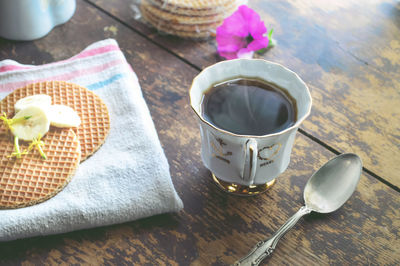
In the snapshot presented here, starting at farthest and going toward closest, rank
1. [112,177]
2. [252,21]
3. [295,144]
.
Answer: [252,21] < [295,144] < [112,177]

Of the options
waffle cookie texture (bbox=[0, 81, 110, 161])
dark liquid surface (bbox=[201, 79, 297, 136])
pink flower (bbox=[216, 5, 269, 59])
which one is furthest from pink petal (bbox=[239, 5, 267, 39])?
waffle cookie texture (bbox=[0, 81, 110, 161])

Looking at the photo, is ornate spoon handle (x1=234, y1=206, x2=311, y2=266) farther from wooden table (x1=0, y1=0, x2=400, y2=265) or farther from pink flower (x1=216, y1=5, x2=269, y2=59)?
pink flower (x1=216, y1=5, x2=269, y2=59)

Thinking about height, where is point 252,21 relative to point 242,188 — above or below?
above

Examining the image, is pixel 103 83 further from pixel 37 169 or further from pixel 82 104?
pixel 37 169

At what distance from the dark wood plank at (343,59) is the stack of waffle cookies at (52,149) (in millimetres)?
283

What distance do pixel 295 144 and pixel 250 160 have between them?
0.23 meters

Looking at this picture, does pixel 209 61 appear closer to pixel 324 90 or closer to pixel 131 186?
pixel 324 90

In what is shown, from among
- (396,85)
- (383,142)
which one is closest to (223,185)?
(383,142)

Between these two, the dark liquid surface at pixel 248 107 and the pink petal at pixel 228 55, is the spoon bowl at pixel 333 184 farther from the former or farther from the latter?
the pink petal at pixel 228 55

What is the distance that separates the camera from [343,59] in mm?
Answer: 924

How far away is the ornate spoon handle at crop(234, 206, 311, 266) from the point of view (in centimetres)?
57

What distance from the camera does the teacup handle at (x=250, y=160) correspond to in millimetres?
531

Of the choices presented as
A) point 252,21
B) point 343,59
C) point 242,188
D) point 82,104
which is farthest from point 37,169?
point 343,59

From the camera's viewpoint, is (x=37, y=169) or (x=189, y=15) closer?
(x=37, y=169)
